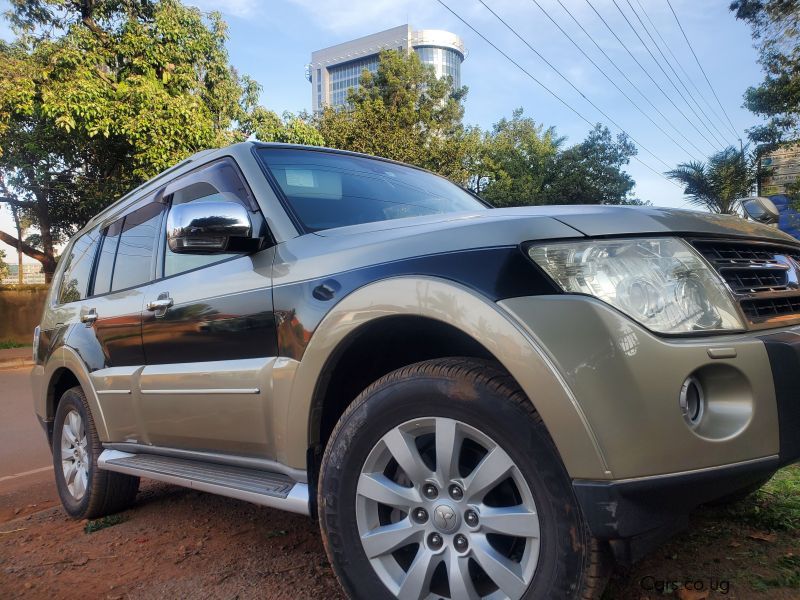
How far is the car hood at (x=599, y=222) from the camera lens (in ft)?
6.00

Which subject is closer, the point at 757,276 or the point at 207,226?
the point at 757,276

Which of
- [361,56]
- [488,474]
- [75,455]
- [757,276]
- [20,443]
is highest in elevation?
[361,56]

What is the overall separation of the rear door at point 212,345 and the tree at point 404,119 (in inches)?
692

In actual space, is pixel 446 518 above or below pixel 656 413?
below

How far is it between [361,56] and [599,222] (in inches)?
4828

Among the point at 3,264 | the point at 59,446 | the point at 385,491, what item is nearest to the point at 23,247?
the point at 3,264

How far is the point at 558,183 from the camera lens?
2833cm

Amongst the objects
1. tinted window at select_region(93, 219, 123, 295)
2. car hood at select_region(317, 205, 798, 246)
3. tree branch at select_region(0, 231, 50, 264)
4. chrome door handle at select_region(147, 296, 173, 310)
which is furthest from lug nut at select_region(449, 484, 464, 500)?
tree branch at select_region(0, 231, 50, 264)

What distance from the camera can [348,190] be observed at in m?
3.03

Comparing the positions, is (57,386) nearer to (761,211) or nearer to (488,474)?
(488,474)

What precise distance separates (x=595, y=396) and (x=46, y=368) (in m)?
4.00

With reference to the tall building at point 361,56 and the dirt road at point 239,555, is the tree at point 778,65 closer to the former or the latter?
the dirt road at point 239,555

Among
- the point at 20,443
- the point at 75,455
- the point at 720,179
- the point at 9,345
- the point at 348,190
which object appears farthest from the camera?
the point at 720,179

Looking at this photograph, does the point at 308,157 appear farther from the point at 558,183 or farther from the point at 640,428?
the point at 558,183
